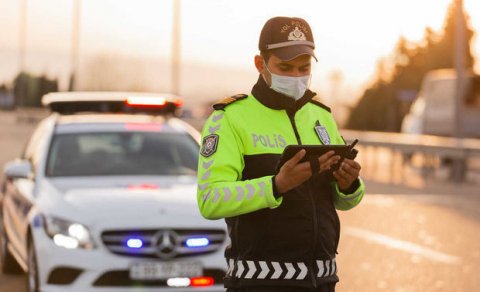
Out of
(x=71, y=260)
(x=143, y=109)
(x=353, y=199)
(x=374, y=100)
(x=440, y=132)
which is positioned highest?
(x=353, y=199)

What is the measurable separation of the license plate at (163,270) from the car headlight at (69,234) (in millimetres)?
356

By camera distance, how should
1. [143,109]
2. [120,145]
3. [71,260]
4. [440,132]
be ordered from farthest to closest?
[440,132] < [143,109] < [120,145] < [71,260]

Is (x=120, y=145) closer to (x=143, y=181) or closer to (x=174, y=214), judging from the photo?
(x=143, y=181)

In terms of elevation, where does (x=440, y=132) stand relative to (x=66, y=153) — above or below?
below

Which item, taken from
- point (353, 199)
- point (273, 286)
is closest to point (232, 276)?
point (273, 286)

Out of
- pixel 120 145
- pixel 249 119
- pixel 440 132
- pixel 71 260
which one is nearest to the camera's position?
pixel 249 119

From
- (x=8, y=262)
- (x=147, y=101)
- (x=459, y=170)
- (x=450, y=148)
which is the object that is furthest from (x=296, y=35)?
(x=459, y=170)

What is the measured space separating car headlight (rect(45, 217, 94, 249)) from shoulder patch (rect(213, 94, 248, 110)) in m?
Result: 3.77

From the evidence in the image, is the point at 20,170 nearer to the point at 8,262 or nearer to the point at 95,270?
the point at 8,262

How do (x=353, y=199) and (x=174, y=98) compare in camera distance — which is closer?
(x=353, y=199)

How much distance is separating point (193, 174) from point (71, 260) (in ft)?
6.05

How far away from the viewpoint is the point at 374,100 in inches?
3561

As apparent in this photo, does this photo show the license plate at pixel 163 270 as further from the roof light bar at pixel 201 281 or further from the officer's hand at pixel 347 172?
the officer's hand at pixel 347 172

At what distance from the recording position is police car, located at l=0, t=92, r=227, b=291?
7.77m
